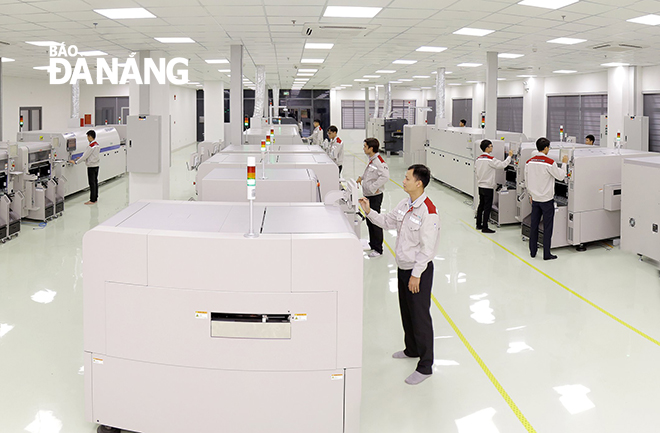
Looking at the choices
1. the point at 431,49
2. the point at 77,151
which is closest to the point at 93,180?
the point at 77,151

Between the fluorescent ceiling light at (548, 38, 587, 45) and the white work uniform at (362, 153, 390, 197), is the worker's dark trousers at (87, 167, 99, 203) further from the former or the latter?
the fluorescent ceiling light at (548, 38, 587, 45)

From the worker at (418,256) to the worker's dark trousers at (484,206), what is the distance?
526 cm

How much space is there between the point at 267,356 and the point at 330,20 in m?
6.41

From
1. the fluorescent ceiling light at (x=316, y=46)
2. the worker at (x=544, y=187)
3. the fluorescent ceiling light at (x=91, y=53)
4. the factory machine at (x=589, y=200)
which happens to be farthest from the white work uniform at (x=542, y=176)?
the fluorescent ceiling light at (x=91, y=53)

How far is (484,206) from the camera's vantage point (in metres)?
9.40

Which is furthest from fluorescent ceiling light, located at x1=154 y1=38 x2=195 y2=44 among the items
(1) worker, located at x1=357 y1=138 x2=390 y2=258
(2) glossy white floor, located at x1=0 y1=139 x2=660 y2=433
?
(1) worker, located at x1=357 y1=138 x2=390 y2=258

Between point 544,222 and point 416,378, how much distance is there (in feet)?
13.9

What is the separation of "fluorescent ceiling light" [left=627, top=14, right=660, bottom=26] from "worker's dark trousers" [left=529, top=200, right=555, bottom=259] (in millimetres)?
3260

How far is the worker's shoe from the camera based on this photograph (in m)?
4.15

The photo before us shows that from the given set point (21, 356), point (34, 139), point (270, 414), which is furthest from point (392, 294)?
point (34, 139)

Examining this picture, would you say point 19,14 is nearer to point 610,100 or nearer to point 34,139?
point 34,139

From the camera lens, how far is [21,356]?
14.9 feet

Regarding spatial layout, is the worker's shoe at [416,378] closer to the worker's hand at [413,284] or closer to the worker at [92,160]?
the worker's hand at [413,284]

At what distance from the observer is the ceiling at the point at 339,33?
7.22 metres
